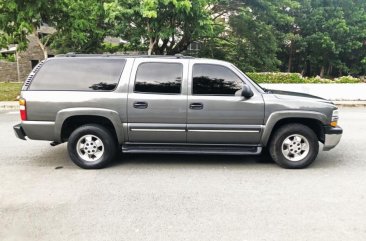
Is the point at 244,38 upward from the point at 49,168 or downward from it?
upward

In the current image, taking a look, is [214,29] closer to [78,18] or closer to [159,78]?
[78,18]

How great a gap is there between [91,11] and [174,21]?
4.33 metres

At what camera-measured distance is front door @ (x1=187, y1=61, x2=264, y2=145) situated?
521cm

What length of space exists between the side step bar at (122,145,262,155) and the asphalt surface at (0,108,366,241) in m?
0.30

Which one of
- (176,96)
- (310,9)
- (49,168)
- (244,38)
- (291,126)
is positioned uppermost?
(310,9)

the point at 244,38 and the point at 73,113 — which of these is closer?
the point at 73,113

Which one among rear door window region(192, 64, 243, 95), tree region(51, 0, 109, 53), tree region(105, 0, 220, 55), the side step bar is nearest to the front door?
rear door window region(192, 64, 243, 95)

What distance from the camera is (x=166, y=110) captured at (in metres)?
5.22

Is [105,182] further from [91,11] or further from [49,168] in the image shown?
[91,11]

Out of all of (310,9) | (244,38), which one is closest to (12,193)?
(244,38)

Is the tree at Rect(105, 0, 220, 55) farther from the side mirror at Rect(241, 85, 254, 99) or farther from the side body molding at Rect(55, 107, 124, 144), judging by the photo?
the side mirror at Rect(241, 85, 254, 99)

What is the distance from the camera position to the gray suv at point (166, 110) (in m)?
5.21

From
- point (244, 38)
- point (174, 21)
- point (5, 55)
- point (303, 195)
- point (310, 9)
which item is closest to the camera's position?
point (303, 195)

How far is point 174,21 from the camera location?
51.5ft
